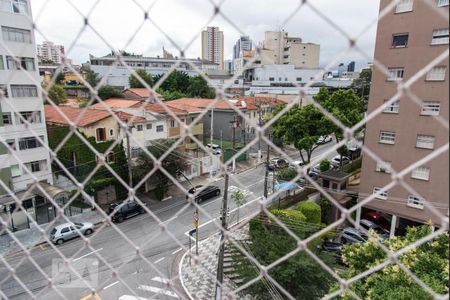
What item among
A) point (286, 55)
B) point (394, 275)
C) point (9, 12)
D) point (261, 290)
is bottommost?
point (261, 290)

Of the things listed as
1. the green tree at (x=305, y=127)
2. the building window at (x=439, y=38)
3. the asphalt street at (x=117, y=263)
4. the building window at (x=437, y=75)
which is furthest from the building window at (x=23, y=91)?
the building window at (x=439, y=38)

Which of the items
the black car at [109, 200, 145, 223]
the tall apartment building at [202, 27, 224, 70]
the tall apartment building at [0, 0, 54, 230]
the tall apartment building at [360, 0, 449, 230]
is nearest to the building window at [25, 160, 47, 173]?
the tall apartment building at [0, 0, 54, 230]

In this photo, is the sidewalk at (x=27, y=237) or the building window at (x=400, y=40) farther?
the sidewalk at (x=27, y=237)

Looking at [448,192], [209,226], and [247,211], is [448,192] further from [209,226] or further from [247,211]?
[247,211]

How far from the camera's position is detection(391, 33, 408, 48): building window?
462 centimetres

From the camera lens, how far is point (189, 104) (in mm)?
10250

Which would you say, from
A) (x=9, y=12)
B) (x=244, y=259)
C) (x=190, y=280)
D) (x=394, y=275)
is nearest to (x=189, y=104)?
(x=9, y=12)

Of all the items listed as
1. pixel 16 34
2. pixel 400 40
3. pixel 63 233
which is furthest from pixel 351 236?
pixel 16 34

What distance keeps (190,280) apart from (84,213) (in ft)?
9.71

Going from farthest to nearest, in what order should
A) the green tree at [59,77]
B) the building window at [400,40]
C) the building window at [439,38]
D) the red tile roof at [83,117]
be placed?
1. the red tile roof at [83,117]
2. the building window at [400,40]
3. the building window at [439,38]
4. the green tree at [59,77]

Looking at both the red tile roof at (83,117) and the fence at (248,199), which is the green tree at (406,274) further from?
the red tile roof at (83,117)

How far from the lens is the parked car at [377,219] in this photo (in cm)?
562

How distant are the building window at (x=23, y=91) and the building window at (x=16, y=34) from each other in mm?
768

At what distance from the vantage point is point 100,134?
22.8ft
